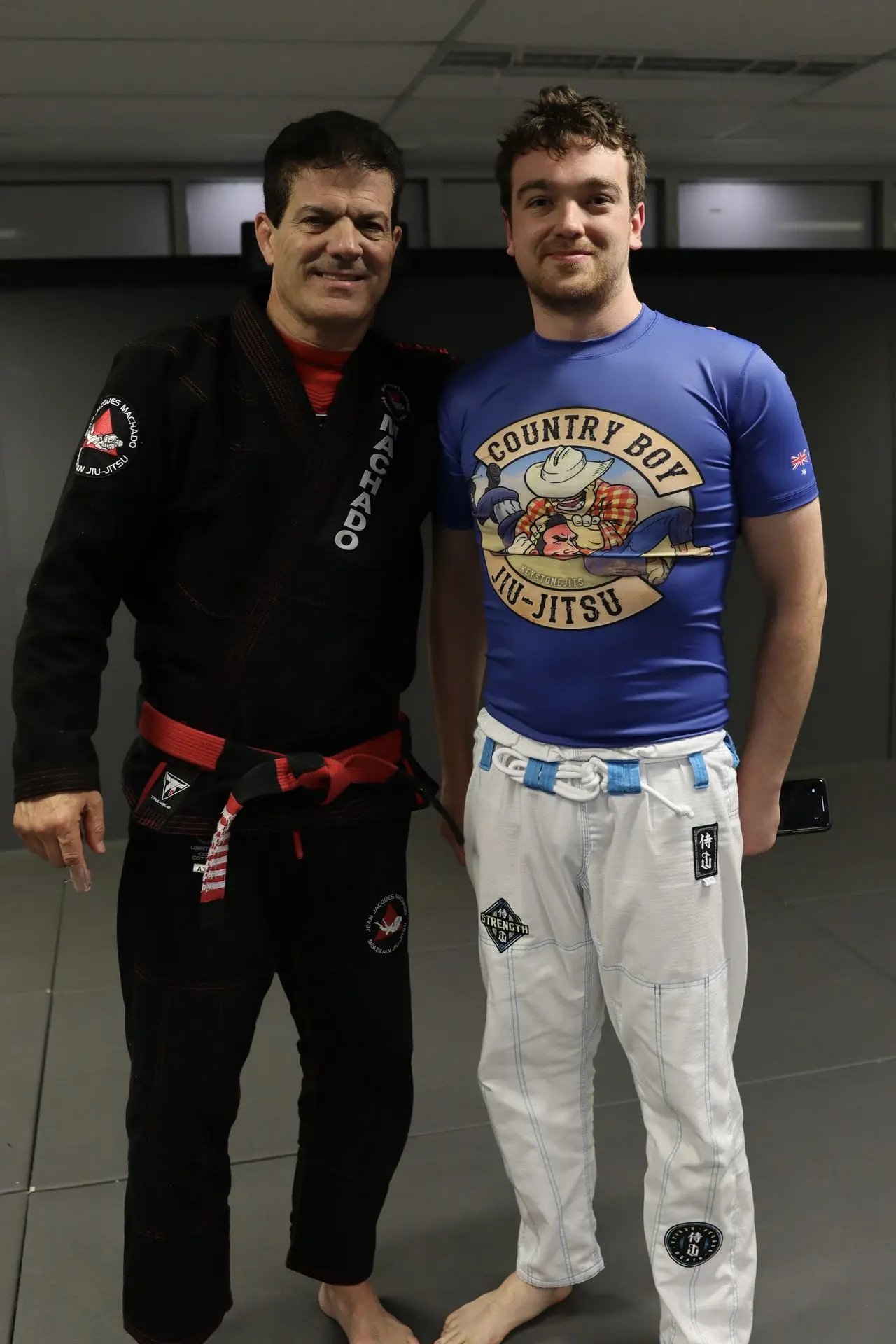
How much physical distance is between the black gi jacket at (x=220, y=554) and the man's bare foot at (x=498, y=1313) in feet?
3.15

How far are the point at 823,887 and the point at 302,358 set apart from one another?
9.67 feet

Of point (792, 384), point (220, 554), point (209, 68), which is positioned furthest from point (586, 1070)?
point (792, 384)

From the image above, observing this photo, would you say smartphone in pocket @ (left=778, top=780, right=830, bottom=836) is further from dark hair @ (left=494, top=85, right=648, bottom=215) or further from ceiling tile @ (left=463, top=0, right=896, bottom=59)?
ceiling tile @ (left=463, top=0, right=896, bottom=59)

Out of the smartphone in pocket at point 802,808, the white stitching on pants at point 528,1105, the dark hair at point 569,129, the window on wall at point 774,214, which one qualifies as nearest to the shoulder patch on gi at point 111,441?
the dark hair at point 569,129

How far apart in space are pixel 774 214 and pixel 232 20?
2.93 m

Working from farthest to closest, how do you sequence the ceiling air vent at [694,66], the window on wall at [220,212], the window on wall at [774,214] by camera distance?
the window on wall at [774,214], the window on wall at [220,212], the ceiling air vent at [694,66]

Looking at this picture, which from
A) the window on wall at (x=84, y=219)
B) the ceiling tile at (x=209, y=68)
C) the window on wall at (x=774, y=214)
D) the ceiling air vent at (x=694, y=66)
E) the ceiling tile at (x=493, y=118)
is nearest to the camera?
the ceiling tile at (x=209, y=68)

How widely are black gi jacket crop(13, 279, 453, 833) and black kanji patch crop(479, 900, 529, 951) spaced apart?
0.34 m

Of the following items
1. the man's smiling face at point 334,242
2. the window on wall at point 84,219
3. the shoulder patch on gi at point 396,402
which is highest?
the window on wall at point 84,219

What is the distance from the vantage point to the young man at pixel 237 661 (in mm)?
1690

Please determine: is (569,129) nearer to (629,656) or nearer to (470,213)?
(629,656)

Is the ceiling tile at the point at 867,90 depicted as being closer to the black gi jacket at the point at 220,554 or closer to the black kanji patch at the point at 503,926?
the black gi jacket at the point at 220,554

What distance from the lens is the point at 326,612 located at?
1.75 meters

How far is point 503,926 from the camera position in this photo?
1.84 m
